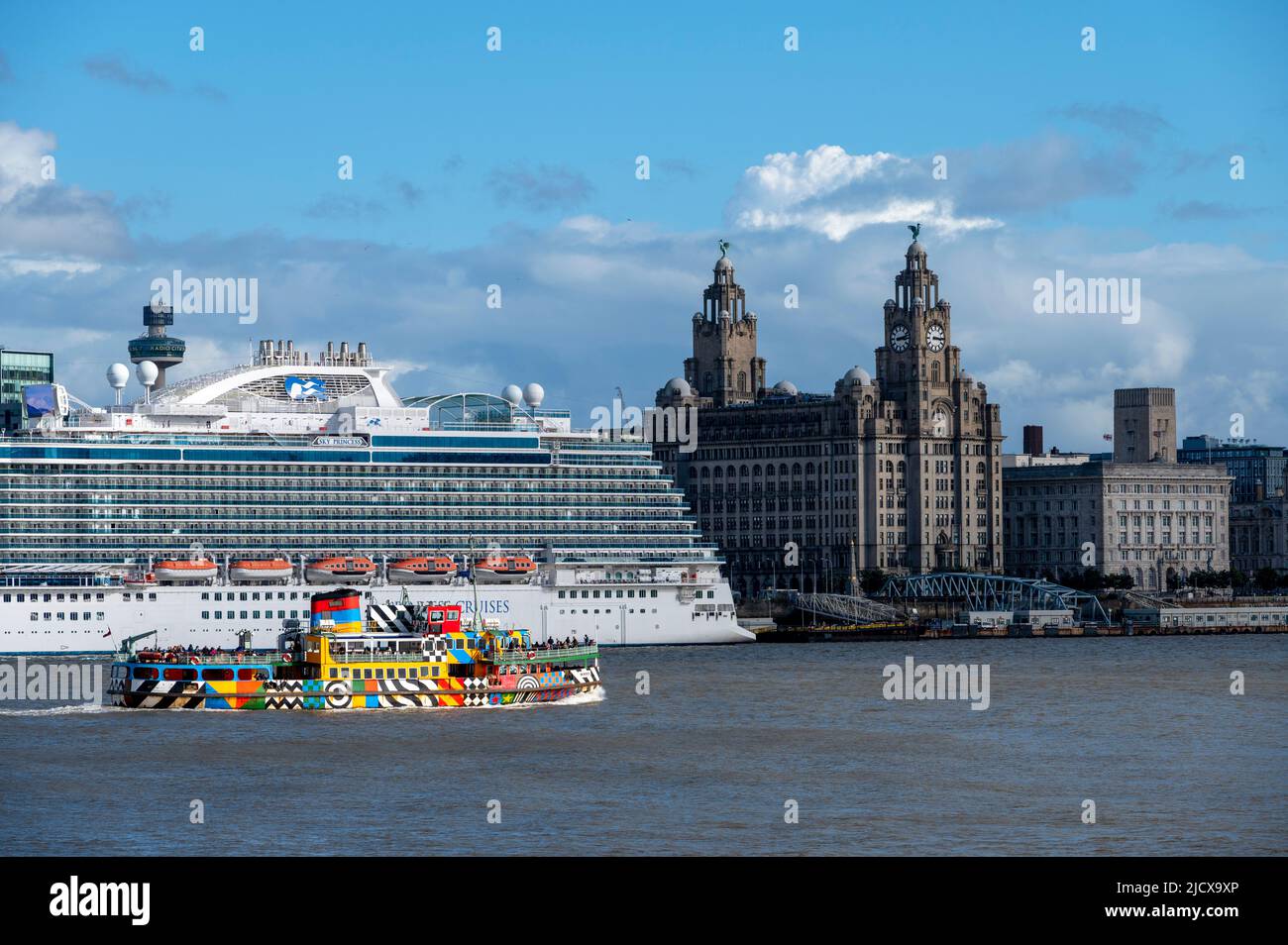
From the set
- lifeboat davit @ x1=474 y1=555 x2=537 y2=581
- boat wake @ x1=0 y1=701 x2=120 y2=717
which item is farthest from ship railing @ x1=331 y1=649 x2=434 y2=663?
lifeboat davit @ x1=474 y1=555 x2=537 y2=581

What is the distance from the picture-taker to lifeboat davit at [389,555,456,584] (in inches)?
4606

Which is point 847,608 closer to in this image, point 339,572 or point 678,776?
point 339,572

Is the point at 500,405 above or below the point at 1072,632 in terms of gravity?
above

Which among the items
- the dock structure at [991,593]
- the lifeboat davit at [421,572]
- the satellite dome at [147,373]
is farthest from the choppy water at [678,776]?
the dock structure at [991,593]

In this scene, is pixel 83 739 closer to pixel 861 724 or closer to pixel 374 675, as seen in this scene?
pixel 374 675

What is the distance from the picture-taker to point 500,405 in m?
129

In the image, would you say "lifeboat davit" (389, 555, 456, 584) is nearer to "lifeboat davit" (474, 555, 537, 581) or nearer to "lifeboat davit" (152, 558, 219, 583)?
"lifeboat davit" (474, 555, 537, 581)

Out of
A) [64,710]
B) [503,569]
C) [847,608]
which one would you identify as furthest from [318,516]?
[847,608]

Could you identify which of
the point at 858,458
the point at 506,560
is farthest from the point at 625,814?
the point at 858,458

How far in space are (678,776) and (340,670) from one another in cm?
2295

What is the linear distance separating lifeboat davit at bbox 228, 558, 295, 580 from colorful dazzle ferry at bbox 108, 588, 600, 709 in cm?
3693

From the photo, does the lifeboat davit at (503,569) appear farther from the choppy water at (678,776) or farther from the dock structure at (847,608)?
the dock structure at (847,608)

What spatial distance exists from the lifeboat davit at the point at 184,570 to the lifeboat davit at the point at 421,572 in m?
10.2
